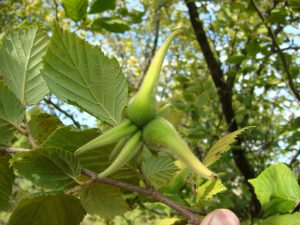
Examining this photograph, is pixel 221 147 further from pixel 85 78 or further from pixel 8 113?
pixel 8 113

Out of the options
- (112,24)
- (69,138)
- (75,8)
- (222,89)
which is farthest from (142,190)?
(222,89)

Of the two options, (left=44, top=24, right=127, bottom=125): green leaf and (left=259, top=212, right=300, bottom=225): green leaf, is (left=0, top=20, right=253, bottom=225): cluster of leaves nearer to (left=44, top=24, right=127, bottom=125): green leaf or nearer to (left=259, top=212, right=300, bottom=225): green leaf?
(left=44, top=24, right=127, bottom=125): green leaf

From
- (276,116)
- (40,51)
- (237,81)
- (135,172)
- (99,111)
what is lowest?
(276,116)

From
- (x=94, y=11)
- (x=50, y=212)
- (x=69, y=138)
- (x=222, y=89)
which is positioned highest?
(x=94, y=11)

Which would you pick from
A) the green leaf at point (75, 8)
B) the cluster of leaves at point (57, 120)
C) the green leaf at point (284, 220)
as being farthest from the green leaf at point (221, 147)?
the green leaf at point (75, 8)

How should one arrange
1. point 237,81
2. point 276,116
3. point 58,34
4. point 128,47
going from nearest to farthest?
point 58,34
point 237,81
point 276,116
point 128,47

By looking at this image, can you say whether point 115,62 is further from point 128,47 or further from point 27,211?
point 128,47

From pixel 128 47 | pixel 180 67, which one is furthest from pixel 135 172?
pixel 128 47
